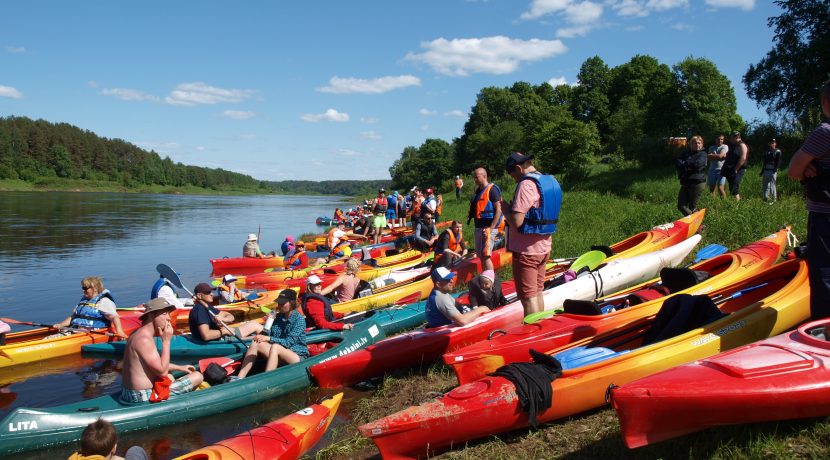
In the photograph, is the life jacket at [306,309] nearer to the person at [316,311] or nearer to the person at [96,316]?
the person at [316,311]

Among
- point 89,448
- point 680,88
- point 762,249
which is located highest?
point 680,88

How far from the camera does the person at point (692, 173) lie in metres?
9.71

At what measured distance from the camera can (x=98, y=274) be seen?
16844mm

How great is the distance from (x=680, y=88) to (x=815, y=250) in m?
34.6

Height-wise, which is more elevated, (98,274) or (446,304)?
(446,304)

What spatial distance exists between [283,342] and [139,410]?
1.76m

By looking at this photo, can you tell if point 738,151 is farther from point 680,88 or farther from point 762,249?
point 680,88

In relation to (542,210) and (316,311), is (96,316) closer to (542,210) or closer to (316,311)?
(316,311)

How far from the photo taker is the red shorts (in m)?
5.44

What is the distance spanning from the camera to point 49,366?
8125 mm

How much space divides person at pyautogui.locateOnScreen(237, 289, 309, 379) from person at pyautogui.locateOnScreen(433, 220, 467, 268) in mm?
4747

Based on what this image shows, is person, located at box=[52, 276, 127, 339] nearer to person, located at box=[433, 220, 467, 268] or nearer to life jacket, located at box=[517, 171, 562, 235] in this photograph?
person, located at box=[433, 220, 467, 268]

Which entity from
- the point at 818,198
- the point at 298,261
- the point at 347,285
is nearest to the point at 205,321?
the point at 347,285

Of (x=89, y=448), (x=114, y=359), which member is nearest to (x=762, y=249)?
(x=89, y=448)
